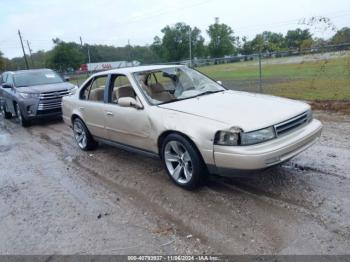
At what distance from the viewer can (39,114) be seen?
10.3 m

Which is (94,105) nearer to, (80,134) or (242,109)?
(80,134)

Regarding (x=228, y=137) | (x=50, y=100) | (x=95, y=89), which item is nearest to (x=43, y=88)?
(x=50, y=100)

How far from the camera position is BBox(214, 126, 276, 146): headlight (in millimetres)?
3744

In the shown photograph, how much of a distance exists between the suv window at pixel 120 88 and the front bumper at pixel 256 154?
7.00ft

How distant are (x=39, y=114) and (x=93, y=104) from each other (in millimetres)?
5103

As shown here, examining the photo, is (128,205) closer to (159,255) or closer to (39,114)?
(159,255)

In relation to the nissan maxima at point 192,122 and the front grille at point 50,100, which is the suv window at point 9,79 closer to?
the front grille at point 50,100

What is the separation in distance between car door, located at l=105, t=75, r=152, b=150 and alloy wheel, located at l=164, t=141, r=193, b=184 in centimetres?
38

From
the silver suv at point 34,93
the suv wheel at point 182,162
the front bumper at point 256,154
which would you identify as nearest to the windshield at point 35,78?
the silver suv at point 34,93

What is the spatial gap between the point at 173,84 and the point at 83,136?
2445 mm

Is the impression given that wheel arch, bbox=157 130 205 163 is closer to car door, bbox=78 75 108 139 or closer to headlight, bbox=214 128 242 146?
headlight, bbox=214 128 242 146

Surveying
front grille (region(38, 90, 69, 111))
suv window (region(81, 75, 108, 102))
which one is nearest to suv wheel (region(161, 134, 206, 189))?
suv window (region(81, 75, 108, 102))

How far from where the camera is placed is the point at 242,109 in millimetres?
4254

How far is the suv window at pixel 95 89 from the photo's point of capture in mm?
6004
